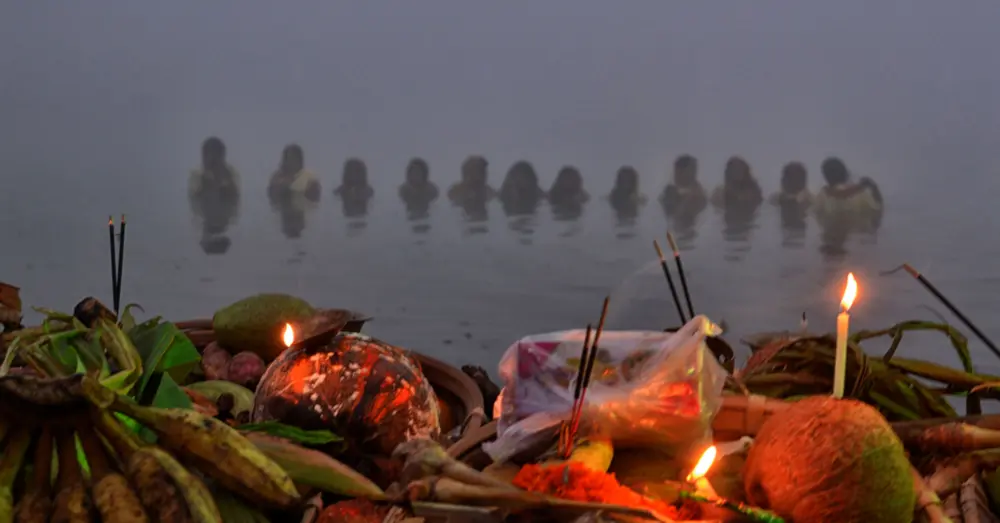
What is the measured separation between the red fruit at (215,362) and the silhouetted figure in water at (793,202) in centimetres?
116

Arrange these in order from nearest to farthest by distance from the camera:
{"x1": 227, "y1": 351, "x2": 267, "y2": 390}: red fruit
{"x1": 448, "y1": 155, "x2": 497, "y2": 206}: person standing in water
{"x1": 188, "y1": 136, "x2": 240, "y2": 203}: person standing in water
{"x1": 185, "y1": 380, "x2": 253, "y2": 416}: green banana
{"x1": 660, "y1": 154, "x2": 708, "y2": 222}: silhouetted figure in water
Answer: {"x1": 185, "y1": 380, "x2": 253, "y2": 416}: green banana, {"x1": 227, "y1": 351, "x2": 267, "y2": 390}: red fruit, {"x1": 660, "y1": 154, "x2": 708, "y2": 222}: silhouetted figure in water, {"x1": 448, "y1": 155, "x2": 497, "y2": 206}: person standing in water, {"x1": 188, "y1": 136, "x2": 240, "y2": 203}: person standing in water

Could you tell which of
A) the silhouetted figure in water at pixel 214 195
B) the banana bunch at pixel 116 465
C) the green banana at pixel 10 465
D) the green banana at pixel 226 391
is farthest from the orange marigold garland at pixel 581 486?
the silhouetted figure in water at pixel 214 195

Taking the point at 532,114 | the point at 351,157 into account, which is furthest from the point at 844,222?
the point at 351,157

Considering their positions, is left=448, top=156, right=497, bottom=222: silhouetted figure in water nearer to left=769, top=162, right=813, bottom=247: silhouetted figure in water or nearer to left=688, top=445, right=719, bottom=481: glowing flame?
left=769, top=162, right=813, bottom=247: silhouetted figure in water

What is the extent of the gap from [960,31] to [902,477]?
1.39m

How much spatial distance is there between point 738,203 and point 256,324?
1.05 metres

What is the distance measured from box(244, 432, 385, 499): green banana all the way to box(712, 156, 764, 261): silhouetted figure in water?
1318mm

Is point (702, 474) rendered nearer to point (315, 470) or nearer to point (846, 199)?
point (315, 470)

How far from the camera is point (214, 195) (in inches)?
80.6

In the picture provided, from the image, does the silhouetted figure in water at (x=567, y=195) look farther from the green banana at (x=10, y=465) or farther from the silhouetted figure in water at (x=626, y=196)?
the green banana at (x=10, y=465)

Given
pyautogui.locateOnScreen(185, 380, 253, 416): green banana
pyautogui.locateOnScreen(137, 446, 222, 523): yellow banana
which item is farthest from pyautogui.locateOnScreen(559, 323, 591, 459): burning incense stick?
pyautogui.locateOnScreen(185, 380, 253, 416): green banana

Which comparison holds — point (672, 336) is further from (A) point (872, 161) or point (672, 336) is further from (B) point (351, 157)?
(B) point (351, 157)

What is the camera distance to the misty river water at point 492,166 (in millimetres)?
1617

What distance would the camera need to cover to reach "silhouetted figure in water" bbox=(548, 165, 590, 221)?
1810 millimetres
